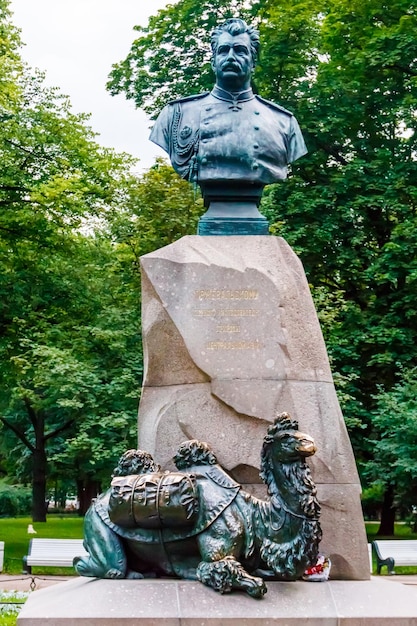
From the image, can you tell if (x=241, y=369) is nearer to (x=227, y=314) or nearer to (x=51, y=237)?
(x=227, y=314)

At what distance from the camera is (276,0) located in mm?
21516

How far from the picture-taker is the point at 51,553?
15.9 m

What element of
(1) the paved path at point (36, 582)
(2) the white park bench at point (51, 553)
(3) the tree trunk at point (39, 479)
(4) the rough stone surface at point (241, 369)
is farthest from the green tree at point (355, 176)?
(3) the tree trunk at point (39, 479)

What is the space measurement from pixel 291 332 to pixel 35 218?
13210mm

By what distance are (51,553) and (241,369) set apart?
960 cm

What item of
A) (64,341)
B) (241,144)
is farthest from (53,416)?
(241,144)

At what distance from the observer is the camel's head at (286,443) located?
615cm

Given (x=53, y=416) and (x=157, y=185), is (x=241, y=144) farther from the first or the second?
(x=53, y=416)

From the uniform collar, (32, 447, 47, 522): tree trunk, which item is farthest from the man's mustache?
(32, 447, 47, 522): tree trunk

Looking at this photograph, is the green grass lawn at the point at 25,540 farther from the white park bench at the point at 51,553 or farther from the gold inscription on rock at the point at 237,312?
the gold inscription on rock at the point at 237,312

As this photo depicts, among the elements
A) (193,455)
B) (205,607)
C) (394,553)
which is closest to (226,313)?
(193,455)

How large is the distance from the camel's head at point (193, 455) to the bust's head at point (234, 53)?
303 centimetres

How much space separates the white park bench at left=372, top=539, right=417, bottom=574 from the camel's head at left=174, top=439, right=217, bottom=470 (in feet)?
33.0

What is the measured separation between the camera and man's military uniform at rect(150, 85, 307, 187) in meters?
8.00
